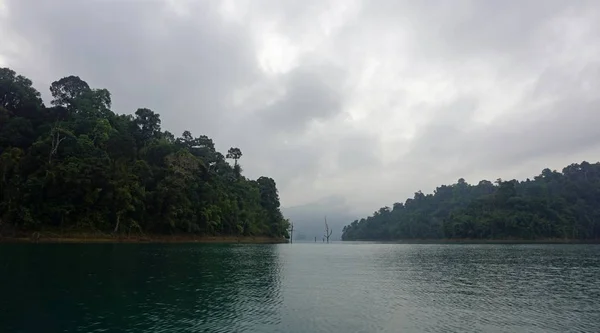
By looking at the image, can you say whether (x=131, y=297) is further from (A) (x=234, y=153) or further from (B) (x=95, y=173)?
(A) (x=234, y=153)

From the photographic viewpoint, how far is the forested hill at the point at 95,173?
69750 millimetres

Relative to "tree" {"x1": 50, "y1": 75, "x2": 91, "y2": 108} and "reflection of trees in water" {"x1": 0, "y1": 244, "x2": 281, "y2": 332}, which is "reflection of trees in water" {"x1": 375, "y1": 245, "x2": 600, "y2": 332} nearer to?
"reflection of trees in water" {"x1": 0, "y1": 244, "x2": 281, "y2": 332}

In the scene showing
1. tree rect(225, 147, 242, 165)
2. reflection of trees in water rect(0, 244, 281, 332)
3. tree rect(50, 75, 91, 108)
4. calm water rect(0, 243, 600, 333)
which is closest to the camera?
reflection of trees in water rect(0, 244, 281, 332)

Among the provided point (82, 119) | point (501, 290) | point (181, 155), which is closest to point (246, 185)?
point (181, 155)

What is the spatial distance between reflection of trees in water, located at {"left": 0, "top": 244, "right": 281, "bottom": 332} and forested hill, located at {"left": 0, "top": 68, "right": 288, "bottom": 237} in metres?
34.0

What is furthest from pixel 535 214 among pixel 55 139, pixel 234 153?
pixel 55 139

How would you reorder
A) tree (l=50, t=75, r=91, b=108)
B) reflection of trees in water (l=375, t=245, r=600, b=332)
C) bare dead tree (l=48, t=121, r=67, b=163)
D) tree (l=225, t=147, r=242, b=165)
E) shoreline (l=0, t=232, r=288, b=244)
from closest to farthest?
reflection of trees in water (l=375, t=245, r=600, b=332) → shoreline (l=0, t=232, r=288, b=244) → bare dead tree (l=48, t=121, r=67, b=163) → tree (l=50, t=75, r=91, b=108) → tree (l=225, t=147, r=242, b=165)

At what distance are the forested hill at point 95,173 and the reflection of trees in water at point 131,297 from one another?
112ft

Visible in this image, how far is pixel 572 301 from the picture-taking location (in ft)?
87.6

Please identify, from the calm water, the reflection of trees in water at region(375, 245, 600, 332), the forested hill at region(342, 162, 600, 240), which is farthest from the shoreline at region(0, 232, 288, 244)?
the forested hill at region(342, 162, 600, 240)

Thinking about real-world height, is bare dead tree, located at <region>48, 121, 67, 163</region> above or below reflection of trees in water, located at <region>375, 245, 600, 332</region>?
above

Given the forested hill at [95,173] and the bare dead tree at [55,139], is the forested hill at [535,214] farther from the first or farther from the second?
the bare dead tree at [55,139]

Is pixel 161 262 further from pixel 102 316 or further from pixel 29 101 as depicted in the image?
pixel 29 101

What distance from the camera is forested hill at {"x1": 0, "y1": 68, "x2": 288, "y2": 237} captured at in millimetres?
69750
